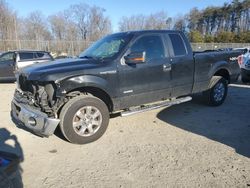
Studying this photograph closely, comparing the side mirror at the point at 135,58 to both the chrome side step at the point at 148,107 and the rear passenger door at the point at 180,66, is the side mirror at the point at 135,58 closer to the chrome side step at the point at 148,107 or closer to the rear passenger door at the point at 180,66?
the chrome side step at the point at 148,107

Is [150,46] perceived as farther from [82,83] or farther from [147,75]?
[82,83]

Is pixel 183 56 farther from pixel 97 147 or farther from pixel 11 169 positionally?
pixel 11 169

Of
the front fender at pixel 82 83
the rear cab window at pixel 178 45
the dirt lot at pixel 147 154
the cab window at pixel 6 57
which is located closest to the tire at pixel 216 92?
the dirt lot at pixel 147 154

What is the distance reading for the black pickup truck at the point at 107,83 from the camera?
175 inches

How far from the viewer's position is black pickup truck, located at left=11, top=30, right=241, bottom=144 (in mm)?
4434

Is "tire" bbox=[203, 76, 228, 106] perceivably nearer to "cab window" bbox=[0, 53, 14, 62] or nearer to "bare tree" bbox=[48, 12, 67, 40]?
"cab window" bbox=[0, 53, 14, 62]

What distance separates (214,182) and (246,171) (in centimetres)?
58

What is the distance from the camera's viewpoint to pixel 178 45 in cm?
607

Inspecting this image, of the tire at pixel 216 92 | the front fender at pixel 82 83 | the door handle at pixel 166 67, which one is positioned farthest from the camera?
the tire at pixel 216 92

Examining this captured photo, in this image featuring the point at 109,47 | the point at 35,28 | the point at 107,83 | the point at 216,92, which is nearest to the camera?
the point at 107,83

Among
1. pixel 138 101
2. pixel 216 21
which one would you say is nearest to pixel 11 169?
pixel 138 101

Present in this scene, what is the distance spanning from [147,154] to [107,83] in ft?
4.91

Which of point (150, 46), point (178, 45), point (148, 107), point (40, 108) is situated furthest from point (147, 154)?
point (178, 45)

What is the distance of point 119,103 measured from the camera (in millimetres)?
5141
